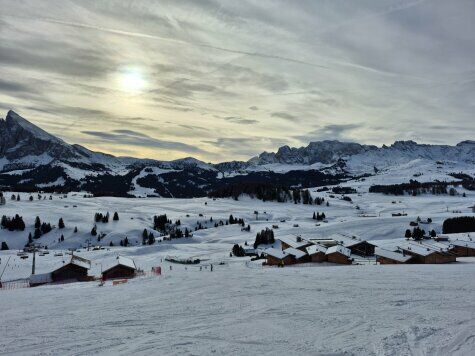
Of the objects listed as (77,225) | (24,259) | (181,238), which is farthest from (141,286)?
(77,225)

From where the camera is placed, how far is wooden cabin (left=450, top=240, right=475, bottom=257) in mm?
72750

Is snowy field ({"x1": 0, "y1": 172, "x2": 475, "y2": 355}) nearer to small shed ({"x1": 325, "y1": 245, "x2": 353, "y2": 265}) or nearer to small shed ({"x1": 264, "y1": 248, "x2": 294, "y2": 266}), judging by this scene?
small shed ({"x1": 325, "y1": 245, "x2": 353, "y2": 265})

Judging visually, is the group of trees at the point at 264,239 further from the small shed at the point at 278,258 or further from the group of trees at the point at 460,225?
the group of trees at the point at 460,225

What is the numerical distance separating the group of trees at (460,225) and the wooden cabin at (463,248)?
4858 centimetres

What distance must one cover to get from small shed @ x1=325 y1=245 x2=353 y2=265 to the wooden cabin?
20.4m

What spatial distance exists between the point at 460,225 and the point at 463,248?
5375cm

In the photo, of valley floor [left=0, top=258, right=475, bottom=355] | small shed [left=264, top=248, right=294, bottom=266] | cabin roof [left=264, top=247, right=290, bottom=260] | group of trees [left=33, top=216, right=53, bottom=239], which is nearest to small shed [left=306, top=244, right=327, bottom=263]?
small shed [left=264, top=248, right=294, bottom=266]

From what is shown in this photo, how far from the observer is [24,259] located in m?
87.9

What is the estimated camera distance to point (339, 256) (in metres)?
67.8

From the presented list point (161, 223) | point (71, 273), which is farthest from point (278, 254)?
point (161, 223)

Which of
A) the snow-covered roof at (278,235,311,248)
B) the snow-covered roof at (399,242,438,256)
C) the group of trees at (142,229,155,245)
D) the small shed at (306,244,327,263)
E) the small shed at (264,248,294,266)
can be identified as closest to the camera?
the snow-covered roof at (399,242,438,256)

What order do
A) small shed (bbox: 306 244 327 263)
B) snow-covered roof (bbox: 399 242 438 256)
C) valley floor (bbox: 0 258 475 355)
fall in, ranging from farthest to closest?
1. small shed (bbox: 306 244 327 263)
2. snow-covered roof (bbox: 399 242 438 256)
3. valley floor (bbox: 0 258 475 355)

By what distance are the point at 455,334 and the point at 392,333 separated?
239 cm

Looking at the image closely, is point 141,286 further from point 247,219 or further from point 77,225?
point 247,219
